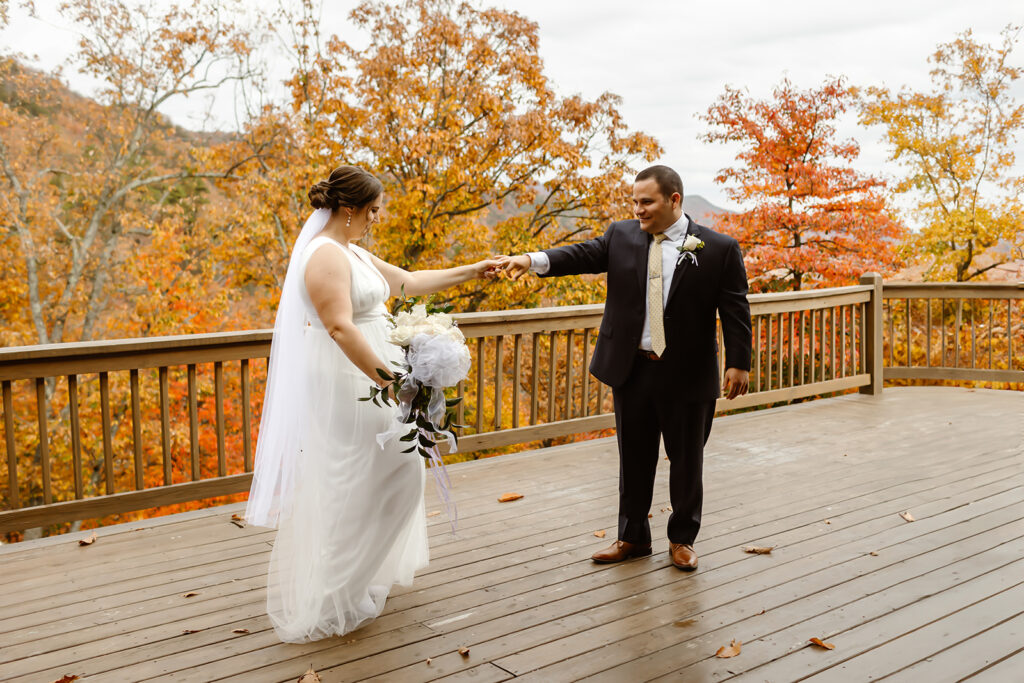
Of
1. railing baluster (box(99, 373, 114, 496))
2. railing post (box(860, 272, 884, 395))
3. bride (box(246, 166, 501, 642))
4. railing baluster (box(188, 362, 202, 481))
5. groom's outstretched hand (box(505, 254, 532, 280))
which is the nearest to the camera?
bride (box(246, 166, 501, 642))

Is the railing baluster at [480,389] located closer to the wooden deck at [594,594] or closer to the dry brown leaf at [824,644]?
the wooden deck at [594,594]

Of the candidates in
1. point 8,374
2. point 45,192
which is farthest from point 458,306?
point 8,374

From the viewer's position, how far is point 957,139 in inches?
529

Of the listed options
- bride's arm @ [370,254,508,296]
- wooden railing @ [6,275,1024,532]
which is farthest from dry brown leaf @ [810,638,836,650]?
wooden railing @ [6,275,1024,532]

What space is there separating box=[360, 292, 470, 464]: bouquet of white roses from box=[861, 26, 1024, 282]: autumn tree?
40.1 feet

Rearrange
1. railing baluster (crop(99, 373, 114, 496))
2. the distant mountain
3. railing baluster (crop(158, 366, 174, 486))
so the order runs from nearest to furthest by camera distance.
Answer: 1. railing baluster (crop(99, 373, 114, 496))
2. railing baluster (crop(158, 366, 174, 486))
3. the distant mountain

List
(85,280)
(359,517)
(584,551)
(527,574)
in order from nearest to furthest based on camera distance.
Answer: (359,517) < (527,574) < (584,551) < (85,280)

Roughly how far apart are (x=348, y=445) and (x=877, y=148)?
1287 cm

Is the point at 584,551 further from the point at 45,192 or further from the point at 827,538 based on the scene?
the point at 45,192

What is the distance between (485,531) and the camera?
4012 millimetres

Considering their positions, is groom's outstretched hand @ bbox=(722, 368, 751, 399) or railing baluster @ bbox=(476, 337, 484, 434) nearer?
groom's outstretched hand @ bbox=(722, 368, 751, 399)

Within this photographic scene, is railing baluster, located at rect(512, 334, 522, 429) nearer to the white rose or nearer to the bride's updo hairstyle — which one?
the white rose

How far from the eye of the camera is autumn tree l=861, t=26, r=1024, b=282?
13180 mm

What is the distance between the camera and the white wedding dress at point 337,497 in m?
2.90
